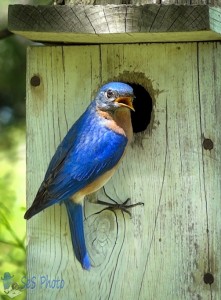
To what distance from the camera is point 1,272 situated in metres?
5.52

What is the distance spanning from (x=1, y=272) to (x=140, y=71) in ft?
4.22

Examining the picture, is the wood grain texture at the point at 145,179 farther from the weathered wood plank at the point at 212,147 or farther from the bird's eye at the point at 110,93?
the bird's eye at the point at 110,93

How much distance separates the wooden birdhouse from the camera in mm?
4820

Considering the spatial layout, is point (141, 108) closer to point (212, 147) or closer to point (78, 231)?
point (212, 147)

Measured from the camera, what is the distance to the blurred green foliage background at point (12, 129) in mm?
5488

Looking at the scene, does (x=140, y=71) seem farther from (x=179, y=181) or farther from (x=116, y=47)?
(x=179, y=181)

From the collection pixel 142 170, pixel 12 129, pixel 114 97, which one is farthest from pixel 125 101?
pixel 12 129

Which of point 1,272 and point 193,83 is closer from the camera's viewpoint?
point 193,83

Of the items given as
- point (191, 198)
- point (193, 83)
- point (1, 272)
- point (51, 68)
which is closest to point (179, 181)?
point (191, 198)

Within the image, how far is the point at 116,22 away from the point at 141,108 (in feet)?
2.23

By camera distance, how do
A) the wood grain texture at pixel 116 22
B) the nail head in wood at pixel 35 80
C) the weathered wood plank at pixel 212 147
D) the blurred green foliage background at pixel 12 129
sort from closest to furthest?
the wood grain texture at pixel 116 22
the weathered wood plank at pixel 212 147
the nail head in wood at pixel 35 80
the blurred green foliage background at pixel 12 129

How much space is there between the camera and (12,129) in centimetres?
626

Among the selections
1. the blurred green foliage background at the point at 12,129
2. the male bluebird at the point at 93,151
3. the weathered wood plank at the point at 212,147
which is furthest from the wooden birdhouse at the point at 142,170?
the blurred green foliage background at the point at 12,129

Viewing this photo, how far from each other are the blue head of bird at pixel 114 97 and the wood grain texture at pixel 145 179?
8.3 inches
